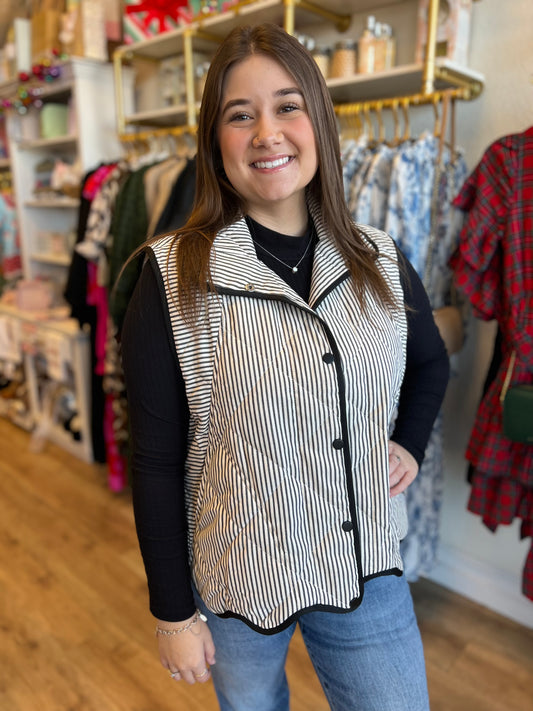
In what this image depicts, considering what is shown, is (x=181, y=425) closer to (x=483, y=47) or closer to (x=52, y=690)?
(x=52, y=690)

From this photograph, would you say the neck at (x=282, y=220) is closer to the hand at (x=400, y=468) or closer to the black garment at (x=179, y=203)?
the hand at (x=400, y=468)

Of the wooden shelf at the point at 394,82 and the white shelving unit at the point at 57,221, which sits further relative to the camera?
the white shelving unit at the point at 57,221

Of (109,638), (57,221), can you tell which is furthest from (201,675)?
(57,221)

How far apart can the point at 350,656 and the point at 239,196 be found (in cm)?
78

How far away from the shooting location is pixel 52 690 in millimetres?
1713

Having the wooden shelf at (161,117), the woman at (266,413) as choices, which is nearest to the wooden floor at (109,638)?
the woman at (266,413)

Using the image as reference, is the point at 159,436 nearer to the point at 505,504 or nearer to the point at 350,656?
the point at 350,656

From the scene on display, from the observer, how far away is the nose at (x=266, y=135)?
0.87 metres

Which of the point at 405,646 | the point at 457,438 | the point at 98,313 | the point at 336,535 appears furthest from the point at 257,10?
the point at 405,646

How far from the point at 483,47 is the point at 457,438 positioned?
1.28 metres

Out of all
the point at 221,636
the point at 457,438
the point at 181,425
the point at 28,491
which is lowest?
the point at 28,491

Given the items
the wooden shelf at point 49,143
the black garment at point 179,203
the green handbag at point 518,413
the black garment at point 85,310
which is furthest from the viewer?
the wooden shelf at point 49,143

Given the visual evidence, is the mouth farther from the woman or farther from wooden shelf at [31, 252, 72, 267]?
wooden shelf at [31, 252, 72, 267]

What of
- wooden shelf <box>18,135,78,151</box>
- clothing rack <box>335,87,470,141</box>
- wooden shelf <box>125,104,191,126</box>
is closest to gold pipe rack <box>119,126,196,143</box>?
wooden shelf <box>125,104,191,126</box>
